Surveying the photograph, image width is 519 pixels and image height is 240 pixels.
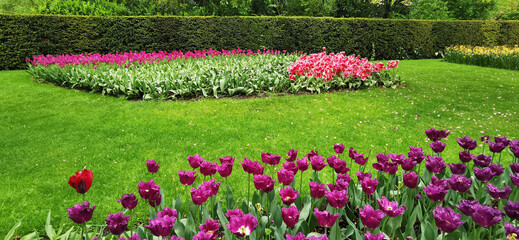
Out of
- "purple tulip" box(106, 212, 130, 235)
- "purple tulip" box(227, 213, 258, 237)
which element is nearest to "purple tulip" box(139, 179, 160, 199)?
"purple tulip" box(106, 212, 130, 235)

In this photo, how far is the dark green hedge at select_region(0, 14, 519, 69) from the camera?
11367mm

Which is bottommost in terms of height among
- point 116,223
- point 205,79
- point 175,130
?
point 175,130

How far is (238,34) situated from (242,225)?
12868mm

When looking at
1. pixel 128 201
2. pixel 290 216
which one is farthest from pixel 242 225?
pixel 128 201

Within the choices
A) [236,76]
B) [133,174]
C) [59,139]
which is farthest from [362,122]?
[59,139]

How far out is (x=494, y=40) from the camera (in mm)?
17125

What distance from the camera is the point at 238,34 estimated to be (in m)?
13.6

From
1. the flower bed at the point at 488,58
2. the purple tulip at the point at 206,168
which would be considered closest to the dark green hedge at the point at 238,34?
the flower bed at the point at 488,58

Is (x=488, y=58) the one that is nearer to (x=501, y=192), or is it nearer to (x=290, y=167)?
(x=501, y=192)

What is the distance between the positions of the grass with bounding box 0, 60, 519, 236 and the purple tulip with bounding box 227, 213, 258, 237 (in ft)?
5.06

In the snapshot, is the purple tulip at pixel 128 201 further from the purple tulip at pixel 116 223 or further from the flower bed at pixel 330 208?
the purple tulip at pixel 116 223

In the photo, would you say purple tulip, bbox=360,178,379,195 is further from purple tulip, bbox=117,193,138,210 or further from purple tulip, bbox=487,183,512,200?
purple tulip, bbox=117,193,138,210

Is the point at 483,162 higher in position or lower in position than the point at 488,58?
higher

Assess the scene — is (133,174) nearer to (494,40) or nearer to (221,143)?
(221,143)
